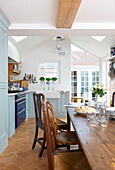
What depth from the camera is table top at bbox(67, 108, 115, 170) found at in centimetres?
83

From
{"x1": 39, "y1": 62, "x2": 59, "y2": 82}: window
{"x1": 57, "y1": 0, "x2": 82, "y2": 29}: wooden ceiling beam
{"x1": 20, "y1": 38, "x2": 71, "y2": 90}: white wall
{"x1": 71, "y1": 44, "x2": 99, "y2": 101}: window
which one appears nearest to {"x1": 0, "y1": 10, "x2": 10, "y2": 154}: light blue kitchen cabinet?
{"x1": 57, "y1": 0, "x2": 82, "y2": 29}: wooden ceiling beam

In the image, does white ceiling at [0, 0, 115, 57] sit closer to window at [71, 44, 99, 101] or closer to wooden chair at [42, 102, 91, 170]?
wooden chair at [42, 102, 91, 170]

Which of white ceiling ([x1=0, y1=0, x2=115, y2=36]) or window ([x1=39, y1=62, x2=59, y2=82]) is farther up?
white ceiling ([x1=0, y1=0, x2=115, y2=36])

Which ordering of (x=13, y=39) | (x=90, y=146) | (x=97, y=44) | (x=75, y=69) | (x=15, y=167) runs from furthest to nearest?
(x=75, y=69) < (x=97, y=44) < (x=13, y=39) < (x=15, y=167) < (x=90, y=146)

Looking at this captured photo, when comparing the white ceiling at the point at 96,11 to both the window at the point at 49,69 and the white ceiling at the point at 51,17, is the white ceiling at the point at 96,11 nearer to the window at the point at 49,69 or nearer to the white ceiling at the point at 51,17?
the white ceiling at the point at 51,17

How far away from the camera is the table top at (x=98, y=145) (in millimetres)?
833

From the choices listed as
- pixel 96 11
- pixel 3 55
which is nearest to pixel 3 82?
pixel 3 55

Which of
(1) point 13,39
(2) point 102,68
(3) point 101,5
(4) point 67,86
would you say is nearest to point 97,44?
(2) point 102,68

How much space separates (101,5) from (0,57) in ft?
6.41

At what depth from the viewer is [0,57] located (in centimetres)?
279

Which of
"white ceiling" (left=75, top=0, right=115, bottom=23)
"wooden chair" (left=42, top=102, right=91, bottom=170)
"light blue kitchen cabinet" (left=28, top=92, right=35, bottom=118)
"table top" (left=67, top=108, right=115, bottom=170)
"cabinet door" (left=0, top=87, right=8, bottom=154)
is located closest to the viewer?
"table top" (left=67, top=108, right=115, bottom=170)

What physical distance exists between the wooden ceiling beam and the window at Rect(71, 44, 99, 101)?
13.6 feet

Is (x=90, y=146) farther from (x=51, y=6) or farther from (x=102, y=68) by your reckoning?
(x=102, y=68)

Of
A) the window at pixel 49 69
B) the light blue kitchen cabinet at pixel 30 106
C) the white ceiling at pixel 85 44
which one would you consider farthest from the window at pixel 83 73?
the light blue kitchen cabinet at pixel 30 106
